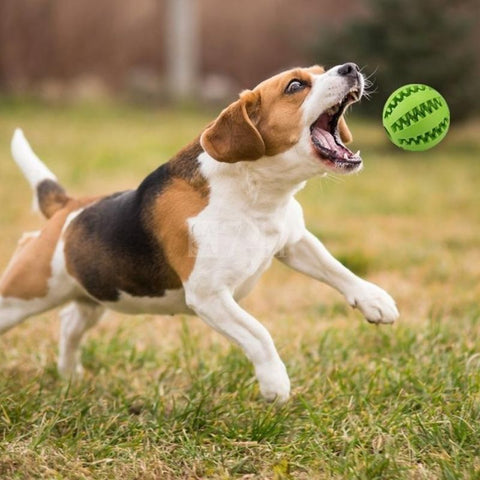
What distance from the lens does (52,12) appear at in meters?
18.0

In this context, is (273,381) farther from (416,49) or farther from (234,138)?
(416,49)

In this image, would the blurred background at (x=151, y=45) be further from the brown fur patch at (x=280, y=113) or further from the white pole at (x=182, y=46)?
the brown fur patch at (x=280, y=113)

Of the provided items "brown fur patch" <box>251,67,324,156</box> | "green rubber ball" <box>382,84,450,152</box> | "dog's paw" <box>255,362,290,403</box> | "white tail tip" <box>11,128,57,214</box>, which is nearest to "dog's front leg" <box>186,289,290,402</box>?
"dog's paw" <box>255,362,290,403</box>

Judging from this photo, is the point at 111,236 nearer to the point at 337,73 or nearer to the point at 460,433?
the point at 337,73

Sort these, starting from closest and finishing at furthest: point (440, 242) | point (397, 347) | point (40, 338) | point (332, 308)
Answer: point (397, 347)
point (40, 338)
point (332, 308)
point (440, 242)

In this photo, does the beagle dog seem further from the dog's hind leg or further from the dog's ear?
the dog's hind leg

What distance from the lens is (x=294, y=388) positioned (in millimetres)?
3902

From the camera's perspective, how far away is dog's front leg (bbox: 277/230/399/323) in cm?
367

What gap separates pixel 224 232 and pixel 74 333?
4.29 feet

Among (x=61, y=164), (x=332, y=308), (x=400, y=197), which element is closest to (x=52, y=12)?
(x=61, y=164)

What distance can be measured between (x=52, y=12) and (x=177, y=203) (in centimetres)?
1550

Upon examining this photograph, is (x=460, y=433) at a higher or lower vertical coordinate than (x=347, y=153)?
lower

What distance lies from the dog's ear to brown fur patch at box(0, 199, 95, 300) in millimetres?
1015

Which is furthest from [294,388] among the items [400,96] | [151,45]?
[151,45]
